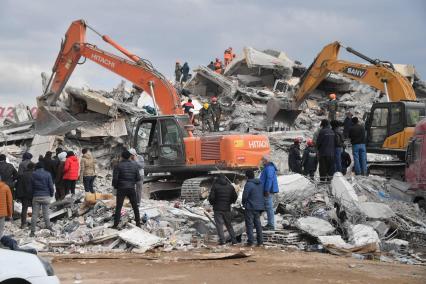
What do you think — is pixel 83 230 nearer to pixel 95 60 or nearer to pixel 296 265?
pixel 296 265

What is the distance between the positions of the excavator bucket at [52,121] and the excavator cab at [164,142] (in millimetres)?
4141

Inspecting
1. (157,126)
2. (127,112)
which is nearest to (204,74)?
(127,112)

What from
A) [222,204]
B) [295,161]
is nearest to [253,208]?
[222,204]

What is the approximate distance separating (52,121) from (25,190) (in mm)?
5458

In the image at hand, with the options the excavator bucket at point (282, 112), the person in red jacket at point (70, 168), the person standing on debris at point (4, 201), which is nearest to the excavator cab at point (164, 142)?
the person in red jacket at point (70, 168)

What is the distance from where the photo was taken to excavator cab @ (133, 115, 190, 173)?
1633 centimetres

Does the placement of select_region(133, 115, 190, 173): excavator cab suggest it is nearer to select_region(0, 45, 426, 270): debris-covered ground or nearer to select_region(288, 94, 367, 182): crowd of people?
select_region(0, 45, 426, 270): debris-covered ground

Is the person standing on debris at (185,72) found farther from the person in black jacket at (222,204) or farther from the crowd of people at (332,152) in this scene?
the person in black jacket at (222,204)

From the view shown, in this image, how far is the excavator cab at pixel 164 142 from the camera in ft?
53.6

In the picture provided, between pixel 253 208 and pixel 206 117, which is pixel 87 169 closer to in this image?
pixel 253 208

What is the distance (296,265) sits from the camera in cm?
1023

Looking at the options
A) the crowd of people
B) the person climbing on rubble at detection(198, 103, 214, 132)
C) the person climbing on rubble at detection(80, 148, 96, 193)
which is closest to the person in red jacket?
the person climbing on rubble at detection(80, 148, 96, 193)

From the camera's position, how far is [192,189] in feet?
51.8

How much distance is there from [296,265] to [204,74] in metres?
21.2
